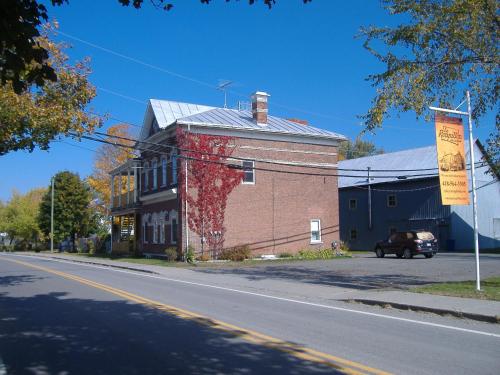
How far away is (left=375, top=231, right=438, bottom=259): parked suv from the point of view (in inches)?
1336

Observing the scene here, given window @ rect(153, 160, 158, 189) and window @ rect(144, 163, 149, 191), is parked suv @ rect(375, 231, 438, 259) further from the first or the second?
window @ rect(144, 163, 149, 191)

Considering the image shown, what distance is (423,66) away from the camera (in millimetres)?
17094

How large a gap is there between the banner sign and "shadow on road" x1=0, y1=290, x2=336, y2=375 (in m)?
8.75

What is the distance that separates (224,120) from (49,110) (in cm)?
1988

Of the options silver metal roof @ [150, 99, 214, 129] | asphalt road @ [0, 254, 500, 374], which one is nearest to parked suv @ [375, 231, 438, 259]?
silver metal roof @ [150, 99, 214, 129]

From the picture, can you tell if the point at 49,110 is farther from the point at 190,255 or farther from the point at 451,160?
the point at 190,255

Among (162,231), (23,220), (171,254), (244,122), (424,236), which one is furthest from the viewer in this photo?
(23,220)

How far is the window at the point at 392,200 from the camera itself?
4903 cm

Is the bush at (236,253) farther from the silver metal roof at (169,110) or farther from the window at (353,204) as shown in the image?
the window at (353,204)

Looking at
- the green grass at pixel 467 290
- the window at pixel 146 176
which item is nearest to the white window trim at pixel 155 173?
the window at pixel 146 176

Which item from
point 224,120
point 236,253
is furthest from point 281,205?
point 224,120

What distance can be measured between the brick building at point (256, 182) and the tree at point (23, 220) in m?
41.3

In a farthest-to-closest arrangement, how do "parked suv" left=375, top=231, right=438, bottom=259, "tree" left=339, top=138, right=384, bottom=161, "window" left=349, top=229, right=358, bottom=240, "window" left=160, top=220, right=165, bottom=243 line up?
1. "tree" left=339, top=138, right=384, bottom=161
2. "window" left=349, top=229, right=358, bottom=240
3. "window" left=160, top=220, right=165, bottom=243
4. "parked suv" left=375, top=231, right=438, bottom=259

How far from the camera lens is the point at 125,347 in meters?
8.36
